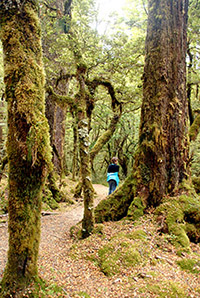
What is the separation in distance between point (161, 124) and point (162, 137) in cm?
34

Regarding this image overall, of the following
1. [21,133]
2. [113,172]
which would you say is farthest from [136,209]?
[113,172]

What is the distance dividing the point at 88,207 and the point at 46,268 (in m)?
1.56

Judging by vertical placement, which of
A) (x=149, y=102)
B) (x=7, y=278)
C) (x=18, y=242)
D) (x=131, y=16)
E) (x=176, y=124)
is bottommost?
(x=7, y=278)

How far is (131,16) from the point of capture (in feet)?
40.2

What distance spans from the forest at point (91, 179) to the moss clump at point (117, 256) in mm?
19

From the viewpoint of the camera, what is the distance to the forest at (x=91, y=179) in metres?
2.52

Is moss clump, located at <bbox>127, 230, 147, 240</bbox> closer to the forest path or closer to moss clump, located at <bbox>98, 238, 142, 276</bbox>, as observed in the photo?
moss clump, located at <bbox>98, 238, 142, 276</bbox>

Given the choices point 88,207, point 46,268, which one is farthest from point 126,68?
point 46,268

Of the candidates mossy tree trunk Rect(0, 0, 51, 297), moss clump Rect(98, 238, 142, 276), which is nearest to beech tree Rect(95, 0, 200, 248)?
moss clump Rect(98, 238, 142, 276)

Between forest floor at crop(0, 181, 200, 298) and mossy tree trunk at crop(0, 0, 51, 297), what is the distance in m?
0.61

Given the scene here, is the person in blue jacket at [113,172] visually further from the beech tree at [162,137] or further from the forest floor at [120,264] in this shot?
the forest floor at [120,264]

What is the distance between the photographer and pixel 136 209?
5.31 m

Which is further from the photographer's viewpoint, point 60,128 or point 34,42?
point 60,128

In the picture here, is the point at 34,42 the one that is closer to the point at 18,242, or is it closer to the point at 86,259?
the point at 18,242
